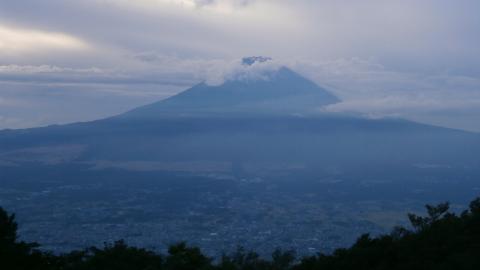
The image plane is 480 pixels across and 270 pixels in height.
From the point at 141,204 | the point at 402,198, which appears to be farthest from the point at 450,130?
the point at 141,204

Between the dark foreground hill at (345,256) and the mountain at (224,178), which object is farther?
the mountain at (224,178)

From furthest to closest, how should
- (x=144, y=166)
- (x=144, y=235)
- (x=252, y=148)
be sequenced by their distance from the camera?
(x=252, y=148), (x=144, y=166), (x=144, y=235)

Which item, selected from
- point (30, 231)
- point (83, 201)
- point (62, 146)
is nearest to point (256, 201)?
point (83, 201)

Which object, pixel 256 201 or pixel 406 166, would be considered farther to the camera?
pixel 406 166

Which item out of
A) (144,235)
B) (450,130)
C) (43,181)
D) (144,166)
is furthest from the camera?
(450,130)

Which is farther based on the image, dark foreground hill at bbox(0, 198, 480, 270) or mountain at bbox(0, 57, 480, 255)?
mountain at bbox(0, 57, 480, 255)

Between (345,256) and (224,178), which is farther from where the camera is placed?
(224,178)

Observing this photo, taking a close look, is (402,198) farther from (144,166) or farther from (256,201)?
(144,166)
